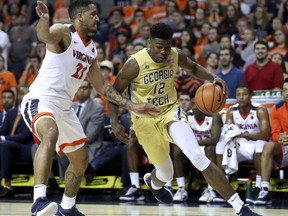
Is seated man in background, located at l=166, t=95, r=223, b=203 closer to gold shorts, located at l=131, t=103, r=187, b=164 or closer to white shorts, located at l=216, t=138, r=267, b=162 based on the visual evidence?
white shorts, located at l=216, t=138, r=267, b=162

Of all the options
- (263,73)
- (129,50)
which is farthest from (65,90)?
(129,50)

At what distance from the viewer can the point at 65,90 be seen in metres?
7.36

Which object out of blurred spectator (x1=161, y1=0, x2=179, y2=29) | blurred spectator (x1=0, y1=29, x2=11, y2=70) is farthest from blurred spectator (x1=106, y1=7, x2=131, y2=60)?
blurred spectator (x1=0, y1=29, x2=11, y2=70)

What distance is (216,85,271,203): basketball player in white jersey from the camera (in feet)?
34.9

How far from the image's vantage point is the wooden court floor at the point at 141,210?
8.76m

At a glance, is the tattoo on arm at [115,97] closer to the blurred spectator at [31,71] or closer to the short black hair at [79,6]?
the short black hair at [79,6]

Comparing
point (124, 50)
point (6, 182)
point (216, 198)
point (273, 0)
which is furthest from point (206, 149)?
point (273, 0)

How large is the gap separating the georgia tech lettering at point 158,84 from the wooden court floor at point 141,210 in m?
1.45

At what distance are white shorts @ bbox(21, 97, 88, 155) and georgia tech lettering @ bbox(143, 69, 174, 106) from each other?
2.88 feet

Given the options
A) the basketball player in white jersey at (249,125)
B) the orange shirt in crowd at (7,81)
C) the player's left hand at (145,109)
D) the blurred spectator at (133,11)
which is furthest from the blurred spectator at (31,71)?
the player's left hand at (145,109)

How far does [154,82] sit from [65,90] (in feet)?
3.32

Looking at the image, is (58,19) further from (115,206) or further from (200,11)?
(115,206)

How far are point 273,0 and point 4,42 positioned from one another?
5361 millimetres

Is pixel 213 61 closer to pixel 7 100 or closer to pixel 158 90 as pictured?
pixel 7 100
